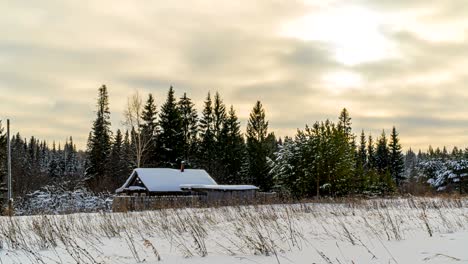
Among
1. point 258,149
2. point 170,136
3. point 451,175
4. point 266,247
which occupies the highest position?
point 170,136

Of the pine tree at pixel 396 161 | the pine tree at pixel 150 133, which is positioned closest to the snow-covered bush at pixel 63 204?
the pine tree at pixel 150 133

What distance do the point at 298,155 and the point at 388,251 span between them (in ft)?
100

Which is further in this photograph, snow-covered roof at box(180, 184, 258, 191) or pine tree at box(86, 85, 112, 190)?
pine tree at box(86, 85, 112, 190)

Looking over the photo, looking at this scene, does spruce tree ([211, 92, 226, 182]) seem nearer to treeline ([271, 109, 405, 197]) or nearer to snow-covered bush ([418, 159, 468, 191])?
treeline ([271, 109, 405, 197])

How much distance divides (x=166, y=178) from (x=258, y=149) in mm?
21562

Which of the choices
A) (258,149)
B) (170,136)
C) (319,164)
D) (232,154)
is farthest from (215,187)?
(232,154)

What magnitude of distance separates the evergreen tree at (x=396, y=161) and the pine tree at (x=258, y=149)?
1164 inches

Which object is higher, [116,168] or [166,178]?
[116,168]

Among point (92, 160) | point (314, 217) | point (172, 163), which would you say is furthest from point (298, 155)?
point (92, 160)

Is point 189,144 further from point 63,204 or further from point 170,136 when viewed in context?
point 63,204

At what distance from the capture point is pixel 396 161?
74875 mm

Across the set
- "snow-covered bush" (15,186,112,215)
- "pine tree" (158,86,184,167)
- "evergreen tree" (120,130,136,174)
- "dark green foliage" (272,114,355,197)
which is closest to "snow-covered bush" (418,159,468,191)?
"dark green foliage" (272,114,355,197)

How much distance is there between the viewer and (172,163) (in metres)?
51.0

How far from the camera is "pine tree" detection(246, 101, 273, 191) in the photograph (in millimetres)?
52562
